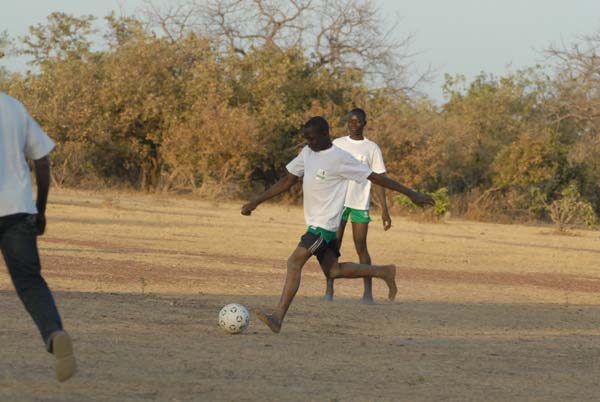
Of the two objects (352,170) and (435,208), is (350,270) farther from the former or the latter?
(435,208)

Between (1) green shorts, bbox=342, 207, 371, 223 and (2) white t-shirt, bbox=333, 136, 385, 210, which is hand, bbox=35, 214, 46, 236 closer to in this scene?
(2) white t-shirt, bbox=333, 136, 385, 210

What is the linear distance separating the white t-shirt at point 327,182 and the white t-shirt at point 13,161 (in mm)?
3560

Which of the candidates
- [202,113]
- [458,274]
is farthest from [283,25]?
[458,274]

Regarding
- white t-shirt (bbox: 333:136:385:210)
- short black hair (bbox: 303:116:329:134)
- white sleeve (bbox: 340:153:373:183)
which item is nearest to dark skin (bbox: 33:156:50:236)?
short black hair (bbox: 303:116:329:134)

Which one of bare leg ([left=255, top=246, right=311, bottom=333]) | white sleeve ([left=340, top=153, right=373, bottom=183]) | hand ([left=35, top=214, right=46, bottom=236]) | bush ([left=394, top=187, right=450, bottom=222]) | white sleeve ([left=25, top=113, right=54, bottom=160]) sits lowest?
bush ([left=394, top=187, right=450, bottom=222])

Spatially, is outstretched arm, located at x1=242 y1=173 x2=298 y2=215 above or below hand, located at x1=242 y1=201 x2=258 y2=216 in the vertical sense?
above

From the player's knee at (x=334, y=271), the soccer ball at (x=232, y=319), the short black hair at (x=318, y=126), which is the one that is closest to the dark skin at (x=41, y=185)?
the soccer ball at (x=232, y=319)

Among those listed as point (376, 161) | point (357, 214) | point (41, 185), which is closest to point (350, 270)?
point (357, 214)

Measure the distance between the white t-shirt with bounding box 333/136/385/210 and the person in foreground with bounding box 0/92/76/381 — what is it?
19.1 feet

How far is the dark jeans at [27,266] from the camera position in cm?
613

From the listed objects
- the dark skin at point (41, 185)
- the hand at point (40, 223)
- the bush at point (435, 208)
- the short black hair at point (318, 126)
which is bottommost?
the bush at point (435, 208)

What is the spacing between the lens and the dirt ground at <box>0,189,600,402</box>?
692 centimetres

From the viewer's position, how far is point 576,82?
37.5 meters

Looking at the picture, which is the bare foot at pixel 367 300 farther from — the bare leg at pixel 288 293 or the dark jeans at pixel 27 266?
the dark jeans at pixel 27 266
